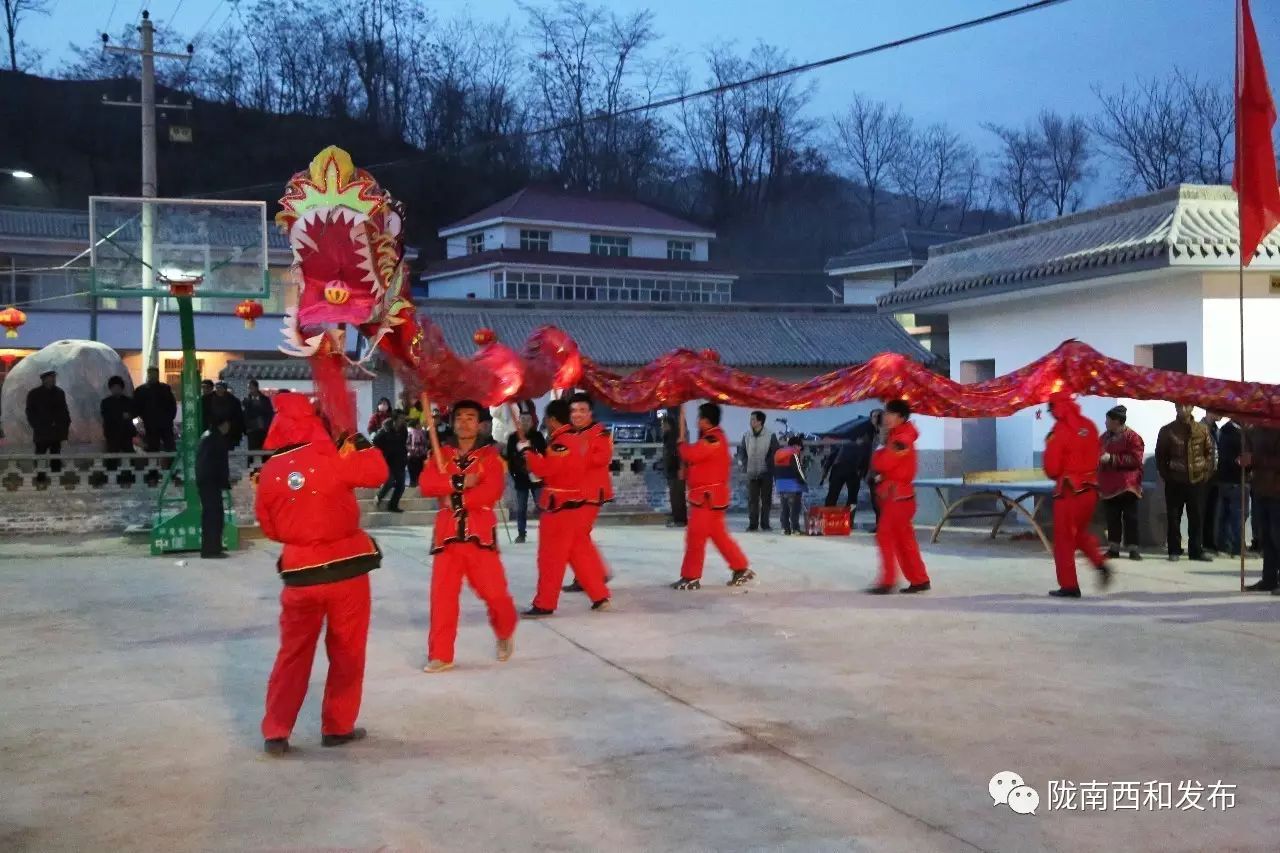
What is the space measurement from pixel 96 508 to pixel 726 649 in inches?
427

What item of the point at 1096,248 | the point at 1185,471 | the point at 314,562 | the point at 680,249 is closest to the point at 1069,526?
the point at 1185,471

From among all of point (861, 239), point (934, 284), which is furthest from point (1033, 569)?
A: point (861, 239)

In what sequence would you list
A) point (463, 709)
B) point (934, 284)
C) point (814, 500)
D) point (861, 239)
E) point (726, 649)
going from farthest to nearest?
point (861, 239) < point (814, 500) < point (934, 284) < point (726, 649) < point (463, 709)

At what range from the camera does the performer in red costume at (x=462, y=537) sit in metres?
7.69

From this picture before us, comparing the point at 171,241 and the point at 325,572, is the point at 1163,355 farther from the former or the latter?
the point at 325,572

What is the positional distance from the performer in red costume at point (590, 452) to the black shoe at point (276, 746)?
13.6 ft

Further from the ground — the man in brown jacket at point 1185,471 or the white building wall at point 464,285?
the white building wall at point 464,285

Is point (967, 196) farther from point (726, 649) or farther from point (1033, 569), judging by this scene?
point (726, 649)

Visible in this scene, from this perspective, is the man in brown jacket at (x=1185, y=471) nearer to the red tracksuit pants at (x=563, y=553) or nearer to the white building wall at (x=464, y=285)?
the red tracksuit pants at (x=563, y=553)

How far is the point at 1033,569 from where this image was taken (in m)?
12.6

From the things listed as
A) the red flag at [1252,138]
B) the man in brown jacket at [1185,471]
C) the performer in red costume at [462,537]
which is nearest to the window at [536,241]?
the man in brown jacket at [1185,471]

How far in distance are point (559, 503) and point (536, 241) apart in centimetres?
3673

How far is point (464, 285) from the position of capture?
44938 millimetres

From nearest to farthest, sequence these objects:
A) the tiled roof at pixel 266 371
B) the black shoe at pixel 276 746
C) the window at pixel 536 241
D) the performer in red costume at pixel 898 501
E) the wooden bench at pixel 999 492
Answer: the black shoe at pixel 276 746 < the performer in red costume at pixel 898 501 < the wooden bench at pixel 999 492 < the tiled roof at pixel 266 371 < the window at pixel 536 241
